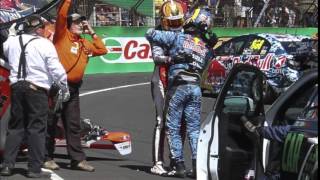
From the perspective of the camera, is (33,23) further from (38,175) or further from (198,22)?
(198,22)

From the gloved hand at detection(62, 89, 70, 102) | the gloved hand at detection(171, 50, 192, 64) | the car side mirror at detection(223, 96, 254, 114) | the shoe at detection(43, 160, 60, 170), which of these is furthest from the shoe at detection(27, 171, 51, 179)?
the car side mirror at detection(223, 96, 254, 114)

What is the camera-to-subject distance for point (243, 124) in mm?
5750

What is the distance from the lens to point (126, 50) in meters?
24.8

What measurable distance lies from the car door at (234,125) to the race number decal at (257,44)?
375 inches

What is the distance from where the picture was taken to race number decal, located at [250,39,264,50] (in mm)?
15291

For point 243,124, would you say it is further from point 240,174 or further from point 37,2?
point 37,2

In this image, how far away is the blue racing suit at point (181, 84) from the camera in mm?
7633

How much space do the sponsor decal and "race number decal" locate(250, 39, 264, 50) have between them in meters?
9.47

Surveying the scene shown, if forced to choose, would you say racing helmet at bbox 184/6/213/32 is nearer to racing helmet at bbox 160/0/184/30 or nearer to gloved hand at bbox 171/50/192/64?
racing helmet at bbox 160/0/184/30

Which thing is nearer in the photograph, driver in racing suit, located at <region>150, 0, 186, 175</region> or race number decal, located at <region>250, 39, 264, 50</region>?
driver in racing suit, located at <region>150, 0, 186, 175</region>

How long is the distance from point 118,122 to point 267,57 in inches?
163

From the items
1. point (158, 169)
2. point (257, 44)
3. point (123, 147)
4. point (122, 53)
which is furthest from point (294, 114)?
point (122, 53)

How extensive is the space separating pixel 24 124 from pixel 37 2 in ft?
5.71

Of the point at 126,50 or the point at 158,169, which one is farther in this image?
the point at 126,50
